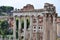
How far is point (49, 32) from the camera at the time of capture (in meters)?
22.7

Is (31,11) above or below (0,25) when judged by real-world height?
above

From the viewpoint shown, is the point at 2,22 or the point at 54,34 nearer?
the point at 54,34

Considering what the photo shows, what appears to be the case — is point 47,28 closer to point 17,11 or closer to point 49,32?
point 49,32

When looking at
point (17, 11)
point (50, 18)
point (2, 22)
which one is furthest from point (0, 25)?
point (50, 18)

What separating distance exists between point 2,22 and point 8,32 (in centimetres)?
180

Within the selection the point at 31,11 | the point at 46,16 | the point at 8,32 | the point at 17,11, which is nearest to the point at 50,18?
the point at 46,16

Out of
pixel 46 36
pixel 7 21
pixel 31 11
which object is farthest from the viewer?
pixel 7 21

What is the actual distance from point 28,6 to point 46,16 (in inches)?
195

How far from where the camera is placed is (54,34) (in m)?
22.7

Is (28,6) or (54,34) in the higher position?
(28,6)

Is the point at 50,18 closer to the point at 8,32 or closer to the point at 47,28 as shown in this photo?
the point at 47,28

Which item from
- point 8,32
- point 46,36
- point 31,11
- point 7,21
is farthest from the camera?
point 7,21

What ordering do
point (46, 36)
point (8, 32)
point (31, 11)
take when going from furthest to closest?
point (8, 32) → point (31, 11) → point (46, 36)

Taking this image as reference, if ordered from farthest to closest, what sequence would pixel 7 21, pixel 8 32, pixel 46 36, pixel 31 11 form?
pixel 7 21 → pixel 8 32 → pixel 31 11 → pixel 46 36
